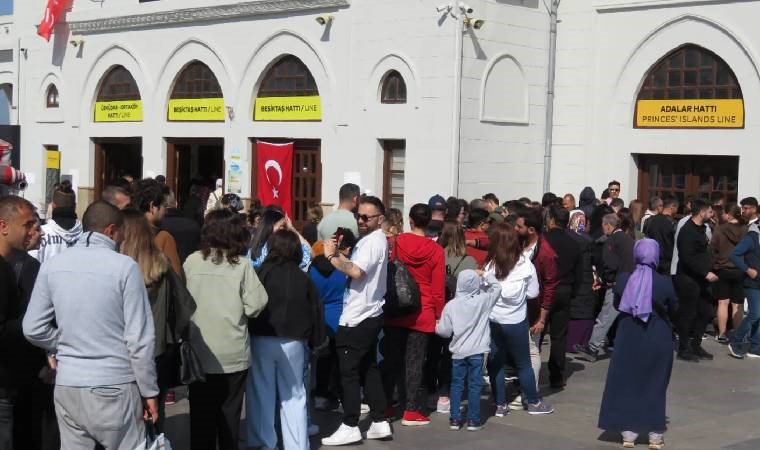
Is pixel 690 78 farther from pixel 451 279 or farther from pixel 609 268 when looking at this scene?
pixel 451 279

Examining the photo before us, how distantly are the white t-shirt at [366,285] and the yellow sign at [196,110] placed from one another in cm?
1469

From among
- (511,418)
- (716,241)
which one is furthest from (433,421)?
(716,241)

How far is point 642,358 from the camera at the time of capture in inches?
356

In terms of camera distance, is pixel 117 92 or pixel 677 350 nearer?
pixel 677 350

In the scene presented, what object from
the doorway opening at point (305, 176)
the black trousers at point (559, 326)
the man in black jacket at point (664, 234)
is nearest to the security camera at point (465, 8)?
the doorway opening at point (305, 176)

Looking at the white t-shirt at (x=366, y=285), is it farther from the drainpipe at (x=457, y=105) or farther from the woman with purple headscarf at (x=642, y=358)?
the drainpipe at (x=457, y=105)

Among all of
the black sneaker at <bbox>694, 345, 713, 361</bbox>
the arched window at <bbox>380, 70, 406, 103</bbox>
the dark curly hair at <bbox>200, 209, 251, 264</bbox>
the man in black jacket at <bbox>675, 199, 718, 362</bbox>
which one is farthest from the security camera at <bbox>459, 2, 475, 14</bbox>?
the dark curly hair at <bbox>200, 209, 251, 264</bbox>

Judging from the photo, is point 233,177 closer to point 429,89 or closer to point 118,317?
point 429,89

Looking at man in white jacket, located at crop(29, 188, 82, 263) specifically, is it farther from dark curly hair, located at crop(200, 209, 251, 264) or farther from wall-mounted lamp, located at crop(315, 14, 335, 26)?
wall-mounted lamp, located at crop(315, 14, 335, 26)

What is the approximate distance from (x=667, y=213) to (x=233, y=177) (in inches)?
404

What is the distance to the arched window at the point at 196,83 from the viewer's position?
23.5m

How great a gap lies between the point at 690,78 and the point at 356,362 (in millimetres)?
11130

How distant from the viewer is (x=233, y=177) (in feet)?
73.5

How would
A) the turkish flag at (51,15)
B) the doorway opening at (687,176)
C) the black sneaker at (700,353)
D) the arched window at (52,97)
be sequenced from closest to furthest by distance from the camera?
the black sneaker at (700,353), the doorway opening at (687,176), the turkish flag at (51,15), the arched window at (52,97)
